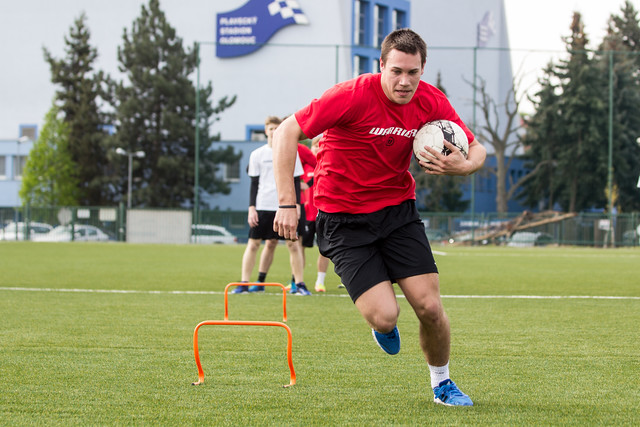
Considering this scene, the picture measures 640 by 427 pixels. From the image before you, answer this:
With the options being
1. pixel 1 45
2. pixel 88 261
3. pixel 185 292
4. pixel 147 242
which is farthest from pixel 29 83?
pixel 185 292

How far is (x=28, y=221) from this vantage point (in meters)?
40.7

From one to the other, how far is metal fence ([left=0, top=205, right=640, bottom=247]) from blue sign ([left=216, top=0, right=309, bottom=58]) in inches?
650

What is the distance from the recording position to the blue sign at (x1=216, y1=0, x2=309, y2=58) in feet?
172

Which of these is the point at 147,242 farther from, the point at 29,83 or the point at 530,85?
the point at 29,83

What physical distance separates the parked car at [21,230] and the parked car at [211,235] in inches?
334

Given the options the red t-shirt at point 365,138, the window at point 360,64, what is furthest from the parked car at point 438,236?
the red t-shirt at point 365,138

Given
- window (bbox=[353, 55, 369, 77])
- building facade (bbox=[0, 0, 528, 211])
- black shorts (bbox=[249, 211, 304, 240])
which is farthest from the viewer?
building facade (bbox=[0, 0, 528, 211])

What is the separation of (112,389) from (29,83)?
5629 centimetres

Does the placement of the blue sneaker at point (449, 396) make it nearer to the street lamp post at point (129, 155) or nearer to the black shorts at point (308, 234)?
the black shorts at point (308, 234)

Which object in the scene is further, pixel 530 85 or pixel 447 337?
pixel 530 85

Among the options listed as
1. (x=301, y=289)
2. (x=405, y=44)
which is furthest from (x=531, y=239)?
(x=405, y=44)

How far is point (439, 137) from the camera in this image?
4.43 metres

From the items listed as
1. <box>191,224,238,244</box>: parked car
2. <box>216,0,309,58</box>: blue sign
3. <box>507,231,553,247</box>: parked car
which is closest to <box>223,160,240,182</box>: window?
<box>216,0,309,58</box>: blue sign

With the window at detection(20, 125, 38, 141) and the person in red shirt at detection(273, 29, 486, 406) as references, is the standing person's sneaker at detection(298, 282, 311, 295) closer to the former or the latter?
the person in red shirt at detection(273, 29, 486, 406)
